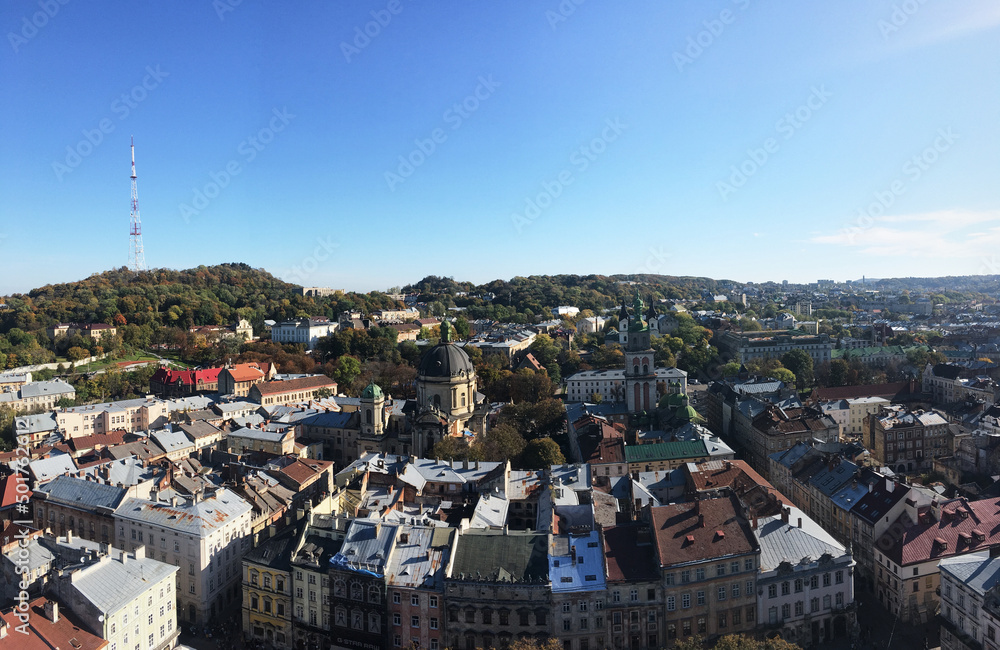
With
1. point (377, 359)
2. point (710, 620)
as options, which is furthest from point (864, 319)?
point (710, 620)

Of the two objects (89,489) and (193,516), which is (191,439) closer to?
(89,489)

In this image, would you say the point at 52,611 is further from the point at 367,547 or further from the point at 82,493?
the point at 82,493

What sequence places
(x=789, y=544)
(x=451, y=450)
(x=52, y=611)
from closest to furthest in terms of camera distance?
(x=52, y=611)
(x=789, y=544)
(x=451, y=450)

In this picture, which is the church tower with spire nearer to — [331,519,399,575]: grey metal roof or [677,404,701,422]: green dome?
[677,404,701,422]: green dome

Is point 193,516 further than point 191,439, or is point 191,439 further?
point 191,439

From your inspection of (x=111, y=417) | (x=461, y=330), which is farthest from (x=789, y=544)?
(x=461, y=330)

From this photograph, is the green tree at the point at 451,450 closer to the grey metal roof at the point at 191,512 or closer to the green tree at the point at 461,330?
the grey metal roof at the point at 191,512
